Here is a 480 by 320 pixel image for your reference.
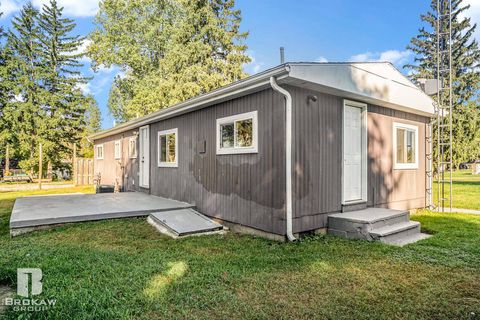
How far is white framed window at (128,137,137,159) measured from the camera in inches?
412

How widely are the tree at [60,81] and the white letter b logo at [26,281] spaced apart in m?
21.7

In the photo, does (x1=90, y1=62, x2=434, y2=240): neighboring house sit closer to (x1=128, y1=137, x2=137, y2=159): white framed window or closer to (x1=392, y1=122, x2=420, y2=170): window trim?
(x1=392, y1=122, x2=420, y2=170): window trim

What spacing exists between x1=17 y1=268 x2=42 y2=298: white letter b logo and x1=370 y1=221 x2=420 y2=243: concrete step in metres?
4.33

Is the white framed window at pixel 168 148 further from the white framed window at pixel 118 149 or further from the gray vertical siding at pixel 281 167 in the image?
the white framed window at pixel 118 149

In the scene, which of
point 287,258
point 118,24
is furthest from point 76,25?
point 287,258

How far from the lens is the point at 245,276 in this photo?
3.25 m

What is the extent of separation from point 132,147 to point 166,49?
1308cm

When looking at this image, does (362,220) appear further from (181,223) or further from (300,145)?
(181,223)

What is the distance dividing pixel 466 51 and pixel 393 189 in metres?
16.9

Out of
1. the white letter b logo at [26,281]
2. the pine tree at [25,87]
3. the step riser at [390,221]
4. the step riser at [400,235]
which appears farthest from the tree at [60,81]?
the step riser at [400,235]

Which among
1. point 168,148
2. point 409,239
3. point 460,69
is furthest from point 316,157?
point 460,69

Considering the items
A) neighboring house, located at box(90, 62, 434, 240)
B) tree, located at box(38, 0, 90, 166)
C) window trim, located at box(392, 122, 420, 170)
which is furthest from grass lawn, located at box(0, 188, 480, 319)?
tree, located at box(38, 0, 90, 166)

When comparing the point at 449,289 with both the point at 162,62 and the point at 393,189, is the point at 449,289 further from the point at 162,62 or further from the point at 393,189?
the point at 162,62

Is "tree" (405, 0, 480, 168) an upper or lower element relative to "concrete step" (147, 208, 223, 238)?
upper
